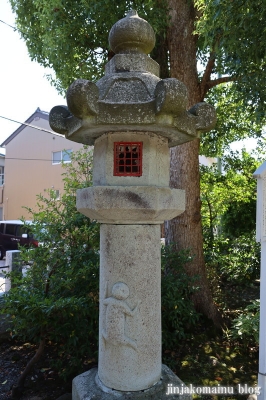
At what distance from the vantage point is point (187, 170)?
5.61 m

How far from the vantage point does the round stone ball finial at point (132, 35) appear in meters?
2.68

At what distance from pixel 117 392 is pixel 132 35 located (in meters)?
3.02

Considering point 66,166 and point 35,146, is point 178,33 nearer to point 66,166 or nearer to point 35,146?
point 66,166

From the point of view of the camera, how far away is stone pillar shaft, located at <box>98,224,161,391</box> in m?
2.62

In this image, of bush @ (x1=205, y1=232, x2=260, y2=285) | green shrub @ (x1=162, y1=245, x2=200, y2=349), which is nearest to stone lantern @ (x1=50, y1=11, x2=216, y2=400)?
green shrub @ (x1=162, y1=245, x2=200, y2=349)

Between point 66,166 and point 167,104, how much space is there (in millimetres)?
3363

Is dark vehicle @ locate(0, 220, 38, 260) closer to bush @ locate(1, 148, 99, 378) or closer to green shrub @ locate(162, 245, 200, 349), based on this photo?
bush @ locate(1, 148, 99, 378)

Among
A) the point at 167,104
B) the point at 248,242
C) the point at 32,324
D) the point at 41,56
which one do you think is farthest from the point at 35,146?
the point at 167,104

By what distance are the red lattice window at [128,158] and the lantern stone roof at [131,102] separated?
0.14m

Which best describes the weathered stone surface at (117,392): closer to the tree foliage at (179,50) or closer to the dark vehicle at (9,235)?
the tree foliage at (179,50)

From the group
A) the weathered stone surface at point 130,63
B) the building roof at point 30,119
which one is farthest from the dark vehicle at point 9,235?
the weathered stone surface at point 130,63

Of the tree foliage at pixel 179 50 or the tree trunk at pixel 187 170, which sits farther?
the tree trunk at pixel 187 170

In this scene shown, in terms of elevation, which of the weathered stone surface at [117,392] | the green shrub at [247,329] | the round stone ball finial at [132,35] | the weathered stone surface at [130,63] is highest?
the round stone ball finial at [132,35]

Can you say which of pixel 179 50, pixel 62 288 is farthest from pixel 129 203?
pixel 179 50
